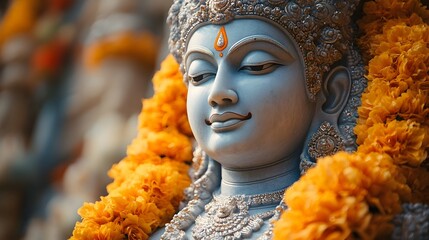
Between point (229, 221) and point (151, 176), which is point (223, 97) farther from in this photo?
point (151, 176)

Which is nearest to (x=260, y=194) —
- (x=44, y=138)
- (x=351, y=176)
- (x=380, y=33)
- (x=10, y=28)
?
(x=351, y=176)

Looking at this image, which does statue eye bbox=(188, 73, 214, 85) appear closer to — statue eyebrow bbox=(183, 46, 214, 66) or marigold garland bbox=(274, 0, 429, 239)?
statue eyebrow bbox=(183, 46, 214, 66)

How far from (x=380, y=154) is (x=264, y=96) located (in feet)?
1.57

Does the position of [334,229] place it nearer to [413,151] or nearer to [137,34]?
[413,151]

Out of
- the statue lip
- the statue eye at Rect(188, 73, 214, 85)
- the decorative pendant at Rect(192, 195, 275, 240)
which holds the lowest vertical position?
the decorative pendant at Rect(192, 195, 275, 240)

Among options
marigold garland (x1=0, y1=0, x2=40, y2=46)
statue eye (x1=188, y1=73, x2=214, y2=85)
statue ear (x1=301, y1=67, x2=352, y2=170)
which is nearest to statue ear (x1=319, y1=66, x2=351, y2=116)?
statue ear (x1=301, y1=67, x2=352, y2=170)

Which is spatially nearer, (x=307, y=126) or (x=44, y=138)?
(x=307, y=126)

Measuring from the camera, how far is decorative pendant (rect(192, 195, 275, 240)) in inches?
116

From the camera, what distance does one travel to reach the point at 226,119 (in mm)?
3021

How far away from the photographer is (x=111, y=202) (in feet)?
10.5

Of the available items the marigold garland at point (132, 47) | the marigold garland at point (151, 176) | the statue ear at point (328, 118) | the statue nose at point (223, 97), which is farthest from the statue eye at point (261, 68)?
the marigold garland at point (132, 47)

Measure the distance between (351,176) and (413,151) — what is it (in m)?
0.39

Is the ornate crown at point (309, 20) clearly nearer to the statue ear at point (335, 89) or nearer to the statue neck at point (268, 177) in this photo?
the statue ear at point (335, 89)

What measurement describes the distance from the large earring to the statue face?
63 millimetres
